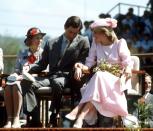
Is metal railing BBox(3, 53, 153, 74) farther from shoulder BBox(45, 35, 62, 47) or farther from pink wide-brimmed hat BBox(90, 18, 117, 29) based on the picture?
pink wide-brimmed hat BBox(90, 18, 117, 29)

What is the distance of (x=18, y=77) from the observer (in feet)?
31.0

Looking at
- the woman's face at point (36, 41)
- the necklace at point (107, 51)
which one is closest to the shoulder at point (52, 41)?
the woman's face at point (36, 41)

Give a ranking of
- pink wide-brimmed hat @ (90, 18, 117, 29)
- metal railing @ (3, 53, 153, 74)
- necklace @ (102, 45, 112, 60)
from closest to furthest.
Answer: pink wide-brimmed hat @ (90, 18, 117, 29)
necklace @ (102, 45, 112, 60)
metal railing @ (3, 53, 153, 74)

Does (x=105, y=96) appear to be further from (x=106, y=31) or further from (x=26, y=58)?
(x=26, y=58)

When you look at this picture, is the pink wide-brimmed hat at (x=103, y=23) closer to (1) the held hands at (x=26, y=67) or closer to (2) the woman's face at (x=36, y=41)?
(2) the woman's face at (x=36, y=41)

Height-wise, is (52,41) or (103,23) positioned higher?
(103,23)

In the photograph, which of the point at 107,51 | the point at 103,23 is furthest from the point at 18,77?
the point at 103,23

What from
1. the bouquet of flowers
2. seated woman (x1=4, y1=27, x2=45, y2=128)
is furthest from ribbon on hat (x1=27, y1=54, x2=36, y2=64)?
the bouquet of flowers

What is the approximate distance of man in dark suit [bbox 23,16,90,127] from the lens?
941 cm

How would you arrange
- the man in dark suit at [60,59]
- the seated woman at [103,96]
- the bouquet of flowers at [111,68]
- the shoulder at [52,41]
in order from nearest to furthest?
the seated woman at [103,96] < the bouquet of flowers at [111,68] < the man in dark suit at [60,59] < the shoulder at [52,41]

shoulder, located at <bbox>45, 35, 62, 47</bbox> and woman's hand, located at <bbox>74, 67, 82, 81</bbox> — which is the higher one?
shoulder, located at <bbox>45, 35, 62, 47</bbox>

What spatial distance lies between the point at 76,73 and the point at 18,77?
30.2 inches

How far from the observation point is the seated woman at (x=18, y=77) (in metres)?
9.16

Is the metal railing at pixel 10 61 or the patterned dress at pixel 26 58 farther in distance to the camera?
the metal railing at pixel 10 61
